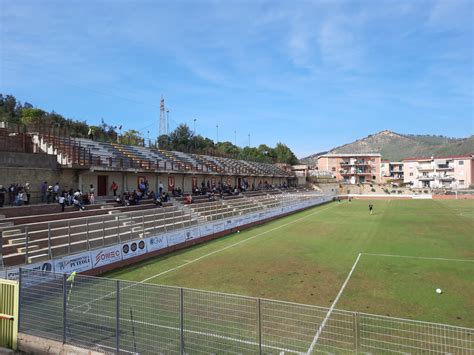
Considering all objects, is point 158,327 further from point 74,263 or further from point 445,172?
point 445,172

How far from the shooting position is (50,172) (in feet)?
78.7

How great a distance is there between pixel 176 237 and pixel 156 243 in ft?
6.51

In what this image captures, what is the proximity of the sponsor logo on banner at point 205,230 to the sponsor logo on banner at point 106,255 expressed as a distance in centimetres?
806

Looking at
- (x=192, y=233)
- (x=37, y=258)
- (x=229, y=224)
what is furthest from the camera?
(x=229, y=224)

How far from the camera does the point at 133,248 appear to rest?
61.0 ft

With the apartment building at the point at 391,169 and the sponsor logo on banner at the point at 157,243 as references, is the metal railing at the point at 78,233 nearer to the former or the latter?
the sponsor logo on banner at the point at 157,243

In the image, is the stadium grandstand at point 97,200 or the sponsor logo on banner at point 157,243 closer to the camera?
the stadium grandstand at point 97,200

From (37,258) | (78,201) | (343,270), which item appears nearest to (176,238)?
(78,201)

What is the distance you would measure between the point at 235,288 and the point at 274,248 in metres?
8.57

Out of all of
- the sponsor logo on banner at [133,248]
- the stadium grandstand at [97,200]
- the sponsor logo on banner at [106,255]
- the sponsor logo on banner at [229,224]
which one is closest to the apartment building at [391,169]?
the stadium grandstand at [97,200]

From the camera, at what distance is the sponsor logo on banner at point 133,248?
1797cm

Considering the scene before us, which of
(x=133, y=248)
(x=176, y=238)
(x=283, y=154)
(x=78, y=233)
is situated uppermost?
(x=283, y=154)

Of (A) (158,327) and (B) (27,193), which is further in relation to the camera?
(B) (27,193)

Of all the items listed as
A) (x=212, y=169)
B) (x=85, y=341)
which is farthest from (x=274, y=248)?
(x=212, y=169)
